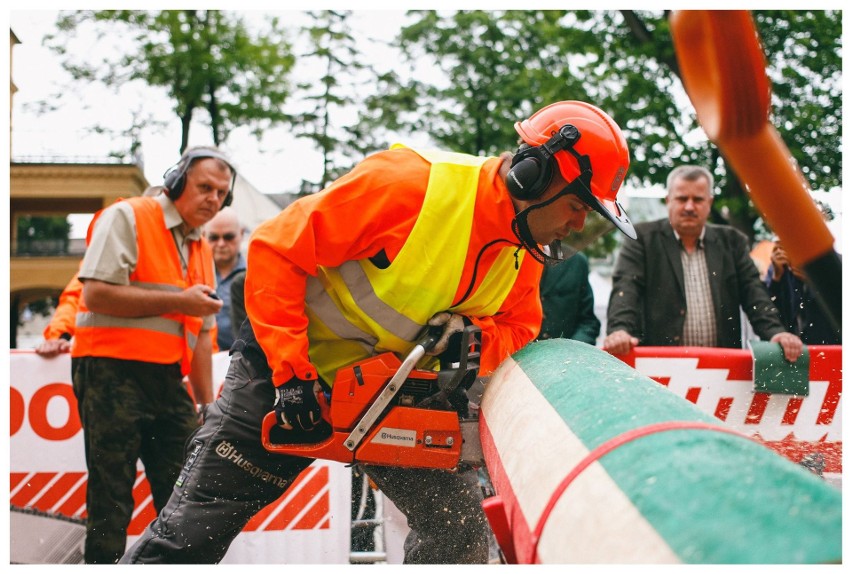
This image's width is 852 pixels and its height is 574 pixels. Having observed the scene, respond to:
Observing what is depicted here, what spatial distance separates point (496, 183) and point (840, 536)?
1.73 meters

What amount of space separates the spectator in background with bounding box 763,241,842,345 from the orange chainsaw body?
2.84 m

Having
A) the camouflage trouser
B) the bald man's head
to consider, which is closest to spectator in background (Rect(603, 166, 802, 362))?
the camouflage trouser

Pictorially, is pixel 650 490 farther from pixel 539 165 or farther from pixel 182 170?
pixel 182 170

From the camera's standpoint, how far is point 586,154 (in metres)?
2.37

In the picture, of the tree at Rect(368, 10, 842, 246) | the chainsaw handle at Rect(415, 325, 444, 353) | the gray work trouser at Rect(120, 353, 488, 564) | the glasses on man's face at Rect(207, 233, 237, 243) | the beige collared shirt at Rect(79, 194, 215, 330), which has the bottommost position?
the gray work trouser at Rect(120, 353, 488, 564)

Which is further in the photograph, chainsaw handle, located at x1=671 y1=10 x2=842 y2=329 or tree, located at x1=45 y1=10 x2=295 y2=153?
tree, located at x1=45 y1=10 x2=295 y2=153

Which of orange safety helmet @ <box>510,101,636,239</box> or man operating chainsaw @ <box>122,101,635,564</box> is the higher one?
orange safety helmet @ <box>510,101,636,239</box>

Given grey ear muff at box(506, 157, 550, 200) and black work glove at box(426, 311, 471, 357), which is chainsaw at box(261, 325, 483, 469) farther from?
grey ear muff at box(506, 157, 550, 200)

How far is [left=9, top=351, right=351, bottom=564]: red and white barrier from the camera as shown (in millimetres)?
4035

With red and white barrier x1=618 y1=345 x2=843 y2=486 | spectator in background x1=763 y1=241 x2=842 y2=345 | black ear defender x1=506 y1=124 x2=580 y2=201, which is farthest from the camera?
spectator in background x1=763 y1=241 x2=842 y2=345

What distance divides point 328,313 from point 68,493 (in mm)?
2338

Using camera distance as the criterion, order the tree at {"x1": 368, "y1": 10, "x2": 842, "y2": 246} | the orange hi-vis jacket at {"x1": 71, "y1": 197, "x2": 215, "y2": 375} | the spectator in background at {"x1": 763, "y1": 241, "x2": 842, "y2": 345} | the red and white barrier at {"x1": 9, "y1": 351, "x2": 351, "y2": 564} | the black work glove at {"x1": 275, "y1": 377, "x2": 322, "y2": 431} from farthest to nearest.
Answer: the tree at {"x1": 368, "y1": 10, "x2": 842, "y2": 246} → the spectator in background at {"x1": 763, "y1": 241, "x2": 842, "y2": 345} → the red and white barrier at {"x1": 9, "y1": 351, "x2": 351, "y2": 564} → the orange hi-vis jacket at {"x1": 71, "y1": 197, "x2": 215, "y2": 375} → the black work glove at {"x1": 275, "y1": 377, "x2": 322, "y2": 431}

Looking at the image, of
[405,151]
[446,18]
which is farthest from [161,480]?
[446,18]

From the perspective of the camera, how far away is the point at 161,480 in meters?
3.69
